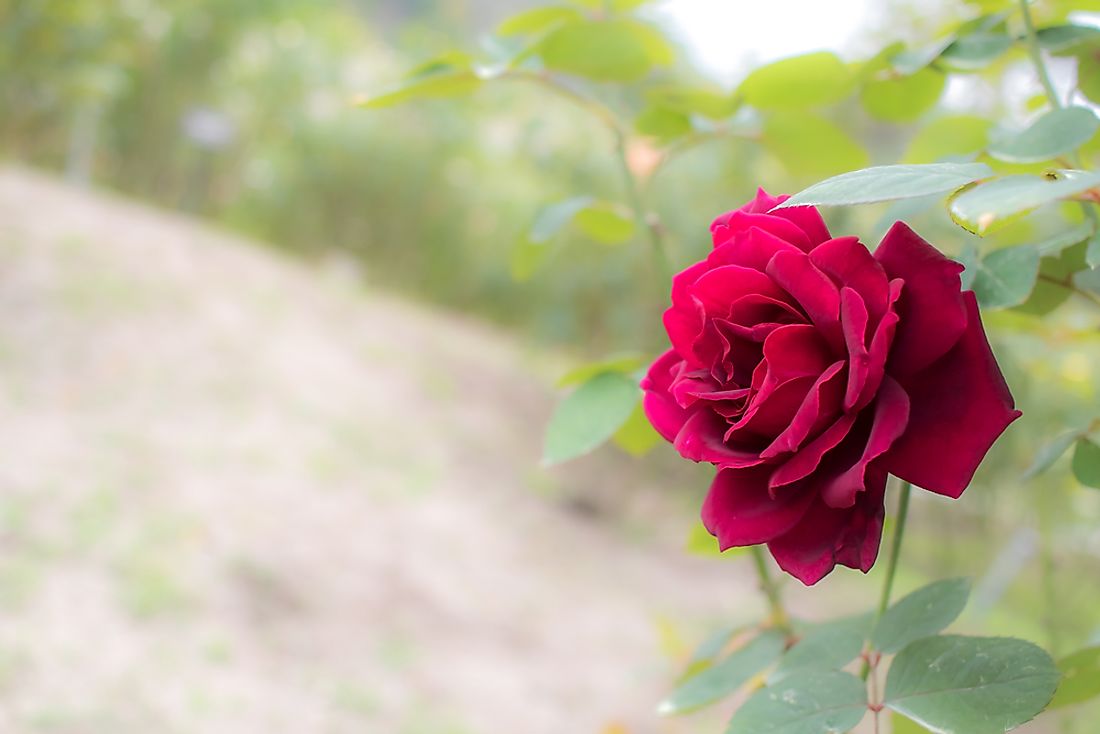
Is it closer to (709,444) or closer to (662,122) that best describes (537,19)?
(662,122)

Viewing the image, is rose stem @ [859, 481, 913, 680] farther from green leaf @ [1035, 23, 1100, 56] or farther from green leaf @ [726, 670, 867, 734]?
green leaf @ [1035, 23, 1100, 56]

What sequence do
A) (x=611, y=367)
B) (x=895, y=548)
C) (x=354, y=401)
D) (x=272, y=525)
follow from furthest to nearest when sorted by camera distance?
1. (x=354, y=401)
2. (x=272, y=525)
3. (x=611, y=367)
4. (x=895, y=548)

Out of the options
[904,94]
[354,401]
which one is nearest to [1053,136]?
[904,94]

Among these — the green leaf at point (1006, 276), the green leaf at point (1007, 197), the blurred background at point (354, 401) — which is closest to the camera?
the green leaf at point (1007, 197)

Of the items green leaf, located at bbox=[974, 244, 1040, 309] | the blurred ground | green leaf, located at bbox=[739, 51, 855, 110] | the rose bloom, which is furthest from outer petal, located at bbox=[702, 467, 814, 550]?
the blurred ground

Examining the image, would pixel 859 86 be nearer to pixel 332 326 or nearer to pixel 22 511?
pixel 22 511

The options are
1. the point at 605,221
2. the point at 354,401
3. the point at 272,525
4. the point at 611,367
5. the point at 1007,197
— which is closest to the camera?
the point at 1007,197

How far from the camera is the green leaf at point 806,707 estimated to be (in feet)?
0.94

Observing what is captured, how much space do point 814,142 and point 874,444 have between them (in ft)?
0.84

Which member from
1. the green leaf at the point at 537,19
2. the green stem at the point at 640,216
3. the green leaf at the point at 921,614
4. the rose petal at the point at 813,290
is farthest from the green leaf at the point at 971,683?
the green leaf at the point at 537,19

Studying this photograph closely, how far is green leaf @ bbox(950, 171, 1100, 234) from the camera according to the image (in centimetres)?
19

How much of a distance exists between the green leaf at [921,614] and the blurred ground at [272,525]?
3.08 feet

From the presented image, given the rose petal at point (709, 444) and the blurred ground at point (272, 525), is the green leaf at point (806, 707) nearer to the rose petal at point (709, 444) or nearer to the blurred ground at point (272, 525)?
the rose petal at point (709, 444)

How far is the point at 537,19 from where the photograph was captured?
469 mm
